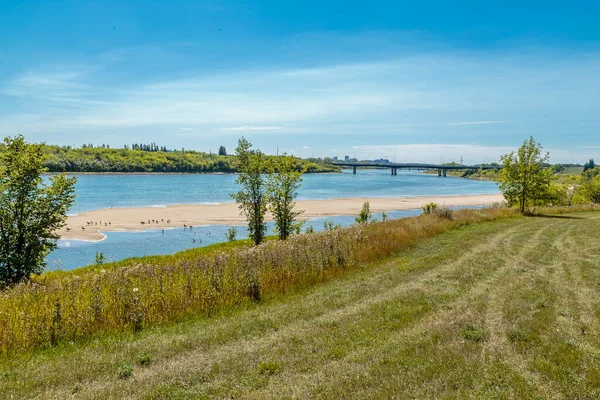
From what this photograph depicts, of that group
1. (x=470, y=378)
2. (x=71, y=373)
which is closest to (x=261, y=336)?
(x=71, y=373)

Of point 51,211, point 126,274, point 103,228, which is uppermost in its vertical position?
point 51,211

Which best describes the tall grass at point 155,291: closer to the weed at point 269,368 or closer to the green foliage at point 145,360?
the green foliage at point 145,360

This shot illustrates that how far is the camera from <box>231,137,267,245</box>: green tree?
22.8 metres

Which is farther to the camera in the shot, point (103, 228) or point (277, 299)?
point (103, 228)

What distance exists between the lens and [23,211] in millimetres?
13195

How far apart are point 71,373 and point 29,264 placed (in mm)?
8734

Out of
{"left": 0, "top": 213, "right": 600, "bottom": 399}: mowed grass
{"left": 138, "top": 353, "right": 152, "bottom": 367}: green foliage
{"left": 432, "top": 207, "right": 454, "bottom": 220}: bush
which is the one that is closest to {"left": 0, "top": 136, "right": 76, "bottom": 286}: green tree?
{"left": 0, "top": 213, "right": 600, "bottom": 399}: mowed grass

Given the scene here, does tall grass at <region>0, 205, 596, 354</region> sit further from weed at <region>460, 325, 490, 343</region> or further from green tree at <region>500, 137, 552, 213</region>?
green tree at <region>500, 137, 552, 213</region>

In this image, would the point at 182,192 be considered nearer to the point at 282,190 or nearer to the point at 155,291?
the point at 282,190

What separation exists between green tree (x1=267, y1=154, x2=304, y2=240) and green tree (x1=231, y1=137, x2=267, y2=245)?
930mm

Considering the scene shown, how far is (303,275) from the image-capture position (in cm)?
1234

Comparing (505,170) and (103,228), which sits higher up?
(505,170)

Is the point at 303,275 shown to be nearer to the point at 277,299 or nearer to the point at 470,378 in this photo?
the point at 277,299

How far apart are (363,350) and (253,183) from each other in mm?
16731
